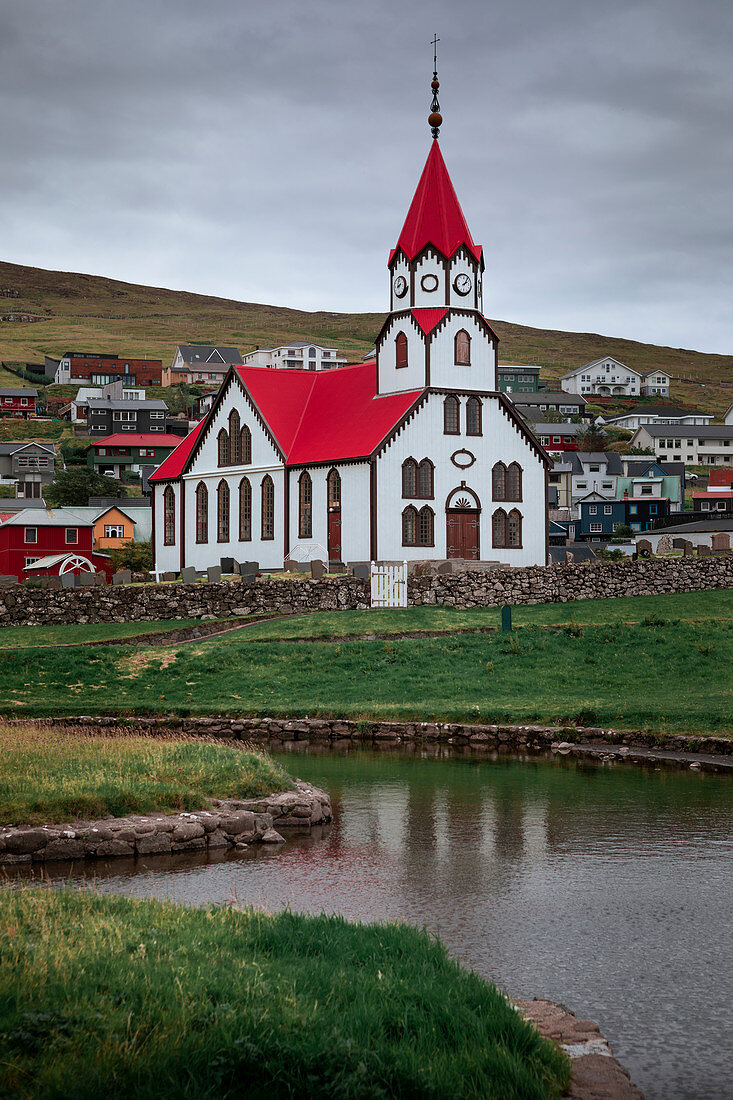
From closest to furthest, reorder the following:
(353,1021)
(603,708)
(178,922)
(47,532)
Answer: (353,1021) → (178,922) → (603,708) → (47,532)

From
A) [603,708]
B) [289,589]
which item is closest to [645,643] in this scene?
[603,708]

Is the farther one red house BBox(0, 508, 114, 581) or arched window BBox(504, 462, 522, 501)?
red house BBox(0, 508, 114, 581)

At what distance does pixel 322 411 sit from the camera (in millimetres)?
66000

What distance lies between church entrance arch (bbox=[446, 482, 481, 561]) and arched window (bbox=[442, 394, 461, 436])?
2.96 metres

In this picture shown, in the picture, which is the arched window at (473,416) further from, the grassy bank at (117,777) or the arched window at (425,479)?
the grassy bank at (117,777)

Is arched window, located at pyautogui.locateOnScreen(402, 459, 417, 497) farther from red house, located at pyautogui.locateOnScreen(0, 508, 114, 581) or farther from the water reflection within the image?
red house, located at pyautogui.locateOnScreen(0, 508, 114, 581)

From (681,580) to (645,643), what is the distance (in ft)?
54.3

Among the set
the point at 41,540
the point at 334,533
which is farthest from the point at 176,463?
the point at 41,540

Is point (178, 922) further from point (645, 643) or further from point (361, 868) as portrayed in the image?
point (645, 643)

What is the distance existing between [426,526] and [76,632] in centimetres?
2136

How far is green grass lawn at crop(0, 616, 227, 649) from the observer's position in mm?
42469

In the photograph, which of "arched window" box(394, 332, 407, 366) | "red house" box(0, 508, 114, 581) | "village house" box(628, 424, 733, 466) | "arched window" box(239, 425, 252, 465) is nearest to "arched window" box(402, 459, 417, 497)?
"arched window" box(394, 332, 407, 366)

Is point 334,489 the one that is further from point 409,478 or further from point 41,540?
point 41,540

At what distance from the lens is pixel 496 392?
6197cm
